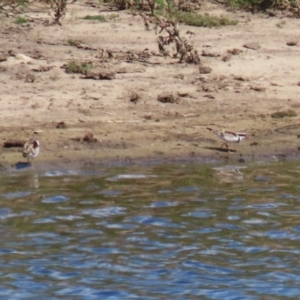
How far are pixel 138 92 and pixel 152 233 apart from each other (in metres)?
3.56

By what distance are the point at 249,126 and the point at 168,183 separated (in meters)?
1.81

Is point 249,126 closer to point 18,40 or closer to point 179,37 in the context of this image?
point 179,37

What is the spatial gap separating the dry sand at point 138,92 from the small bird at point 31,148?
0.29 metres

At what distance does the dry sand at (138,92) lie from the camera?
1108 cm

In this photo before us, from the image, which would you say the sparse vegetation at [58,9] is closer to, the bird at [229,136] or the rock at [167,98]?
the rock at [167,98]

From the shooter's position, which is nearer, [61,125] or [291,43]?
[61,125]

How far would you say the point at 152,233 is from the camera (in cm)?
868

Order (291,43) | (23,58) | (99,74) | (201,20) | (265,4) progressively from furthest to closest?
(265,4)
(201,20)
(291,43)
(23,58)
(99,74)

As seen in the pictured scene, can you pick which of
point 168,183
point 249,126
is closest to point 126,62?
point 249,126

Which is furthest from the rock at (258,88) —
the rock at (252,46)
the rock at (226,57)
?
the rock at (252,46)

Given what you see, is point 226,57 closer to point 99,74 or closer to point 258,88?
point 258,88

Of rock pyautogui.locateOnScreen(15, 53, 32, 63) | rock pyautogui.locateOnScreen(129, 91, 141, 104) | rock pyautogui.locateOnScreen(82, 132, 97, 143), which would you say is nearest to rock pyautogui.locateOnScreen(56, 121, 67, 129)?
rock pyautogui.locateOnScreen(82, 132, 97, 143)

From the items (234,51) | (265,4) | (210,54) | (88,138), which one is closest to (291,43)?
(234,51)

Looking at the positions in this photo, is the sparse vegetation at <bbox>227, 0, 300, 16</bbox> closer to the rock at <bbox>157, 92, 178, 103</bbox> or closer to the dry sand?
the dry sand
